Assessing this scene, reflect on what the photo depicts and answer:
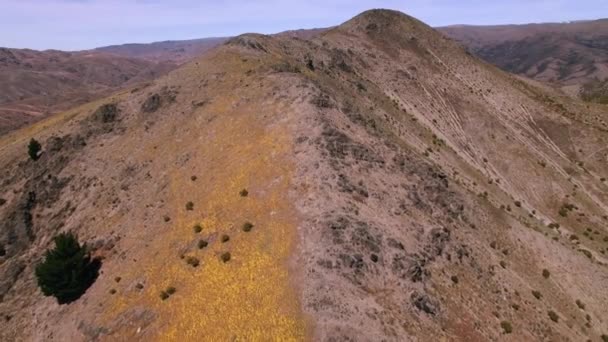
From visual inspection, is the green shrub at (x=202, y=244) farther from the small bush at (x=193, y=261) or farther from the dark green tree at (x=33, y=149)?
the dark green tree at (x=33, y=149)

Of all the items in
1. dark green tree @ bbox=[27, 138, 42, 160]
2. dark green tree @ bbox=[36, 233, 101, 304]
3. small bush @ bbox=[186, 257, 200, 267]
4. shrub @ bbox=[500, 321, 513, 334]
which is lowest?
shrub @ bbox=[500, 321, 513, 334]

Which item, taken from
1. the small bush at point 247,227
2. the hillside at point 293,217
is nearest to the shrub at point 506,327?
the hillside at point 293,217

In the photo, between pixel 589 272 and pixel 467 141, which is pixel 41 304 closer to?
pixel 589 272

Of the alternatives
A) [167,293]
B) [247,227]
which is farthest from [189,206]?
[167,293]

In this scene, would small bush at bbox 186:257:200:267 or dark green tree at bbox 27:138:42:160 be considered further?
dark green tree at bbox 27:138:42:160

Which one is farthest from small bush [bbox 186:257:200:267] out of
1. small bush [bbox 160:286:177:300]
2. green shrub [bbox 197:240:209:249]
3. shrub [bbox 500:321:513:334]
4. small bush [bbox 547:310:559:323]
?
small bush [bbox 547:310:559:323]

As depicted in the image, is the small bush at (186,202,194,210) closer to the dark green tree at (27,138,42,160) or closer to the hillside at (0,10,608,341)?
the hillside at (0,10,608,341)

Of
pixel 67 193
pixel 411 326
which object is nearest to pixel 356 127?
pixel 411 326
